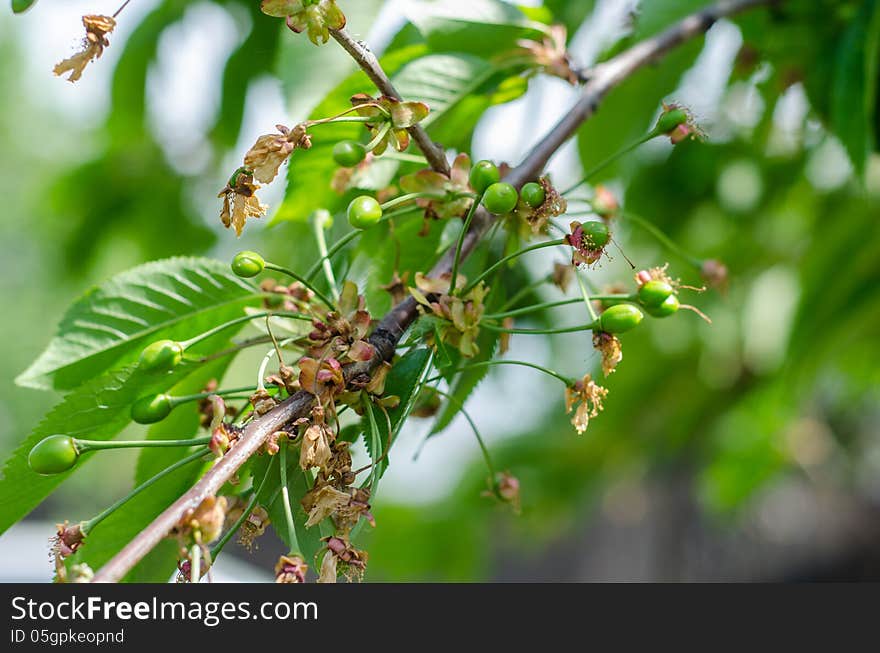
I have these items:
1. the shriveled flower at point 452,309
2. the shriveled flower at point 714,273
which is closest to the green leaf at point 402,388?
the shriveled flower at point 452,309

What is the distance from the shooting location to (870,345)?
2.04 m

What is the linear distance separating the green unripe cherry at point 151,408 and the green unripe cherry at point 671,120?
1.54ft

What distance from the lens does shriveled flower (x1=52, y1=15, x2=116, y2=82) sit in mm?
560

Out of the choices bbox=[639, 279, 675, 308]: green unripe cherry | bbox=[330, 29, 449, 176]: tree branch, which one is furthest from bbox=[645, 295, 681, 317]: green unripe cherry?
bbox=[330, 29, 449, 176]: tree branch

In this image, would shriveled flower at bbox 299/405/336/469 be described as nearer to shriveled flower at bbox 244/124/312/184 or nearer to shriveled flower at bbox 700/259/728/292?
shriveled flower at bbox 244/124/312/184

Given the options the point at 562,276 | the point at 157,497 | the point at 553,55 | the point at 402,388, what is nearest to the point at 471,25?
the point at 553,55

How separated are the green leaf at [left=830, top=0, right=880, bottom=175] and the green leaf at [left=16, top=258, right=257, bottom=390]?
29.7 inches

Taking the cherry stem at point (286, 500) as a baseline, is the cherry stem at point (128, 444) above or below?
above

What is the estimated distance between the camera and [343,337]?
1.98 feet

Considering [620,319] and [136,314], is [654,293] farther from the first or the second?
[136,314]

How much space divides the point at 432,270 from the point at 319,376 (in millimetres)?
177

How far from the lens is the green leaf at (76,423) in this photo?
65 centimetres

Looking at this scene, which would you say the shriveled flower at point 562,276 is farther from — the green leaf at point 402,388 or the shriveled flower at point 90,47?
the shriveled flower at point 90,47
